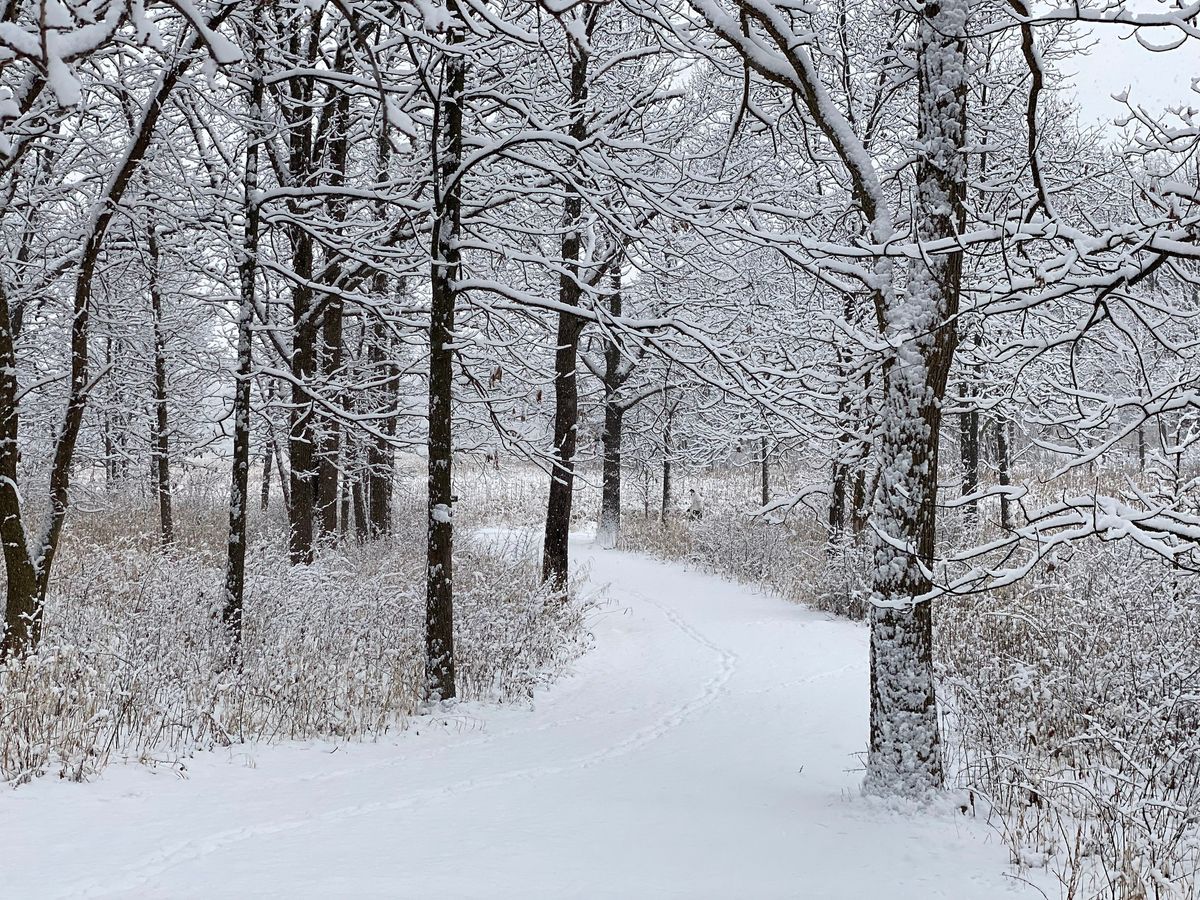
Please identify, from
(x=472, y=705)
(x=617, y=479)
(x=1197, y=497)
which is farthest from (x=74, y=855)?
(x=617, y=479)

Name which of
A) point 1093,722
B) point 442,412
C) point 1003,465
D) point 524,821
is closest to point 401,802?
point 524,821

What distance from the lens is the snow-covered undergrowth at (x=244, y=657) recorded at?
512 cm

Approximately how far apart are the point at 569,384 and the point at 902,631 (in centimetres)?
789

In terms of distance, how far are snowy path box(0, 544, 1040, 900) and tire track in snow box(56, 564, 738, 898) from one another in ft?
0.05

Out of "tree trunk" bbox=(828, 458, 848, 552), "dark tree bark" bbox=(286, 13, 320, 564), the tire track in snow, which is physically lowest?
the tire track in snow

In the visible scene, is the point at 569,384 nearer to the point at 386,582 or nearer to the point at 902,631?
the point at 386,582

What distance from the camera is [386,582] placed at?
32.6 feet

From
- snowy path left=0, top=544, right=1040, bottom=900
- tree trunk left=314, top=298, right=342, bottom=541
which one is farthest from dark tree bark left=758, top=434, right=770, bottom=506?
snowy path left=0, top=544, right=1040, bottom=900

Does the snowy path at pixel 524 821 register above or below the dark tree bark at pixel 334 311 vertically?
below

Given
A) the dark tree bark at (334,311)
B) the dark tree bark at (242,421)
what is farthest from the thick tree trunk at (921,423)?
the dark tree bark at (242,421)

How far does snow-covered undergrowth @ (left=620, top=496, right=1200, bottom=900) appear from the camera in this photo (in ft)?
12.4

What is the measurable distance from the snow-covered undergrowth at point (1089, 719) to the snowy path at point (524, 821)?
0.38 meters

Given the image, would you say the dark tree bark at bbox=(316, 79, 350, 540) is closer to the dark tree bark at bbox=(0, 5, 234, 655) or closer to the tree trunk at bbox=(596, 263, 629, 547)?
the dark tree bark at bbox=(0, 5, 234, 655)

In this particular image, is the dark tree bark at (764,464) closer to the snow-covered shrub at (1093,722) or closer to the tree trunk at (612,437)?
the tree trunk at (612,437)
